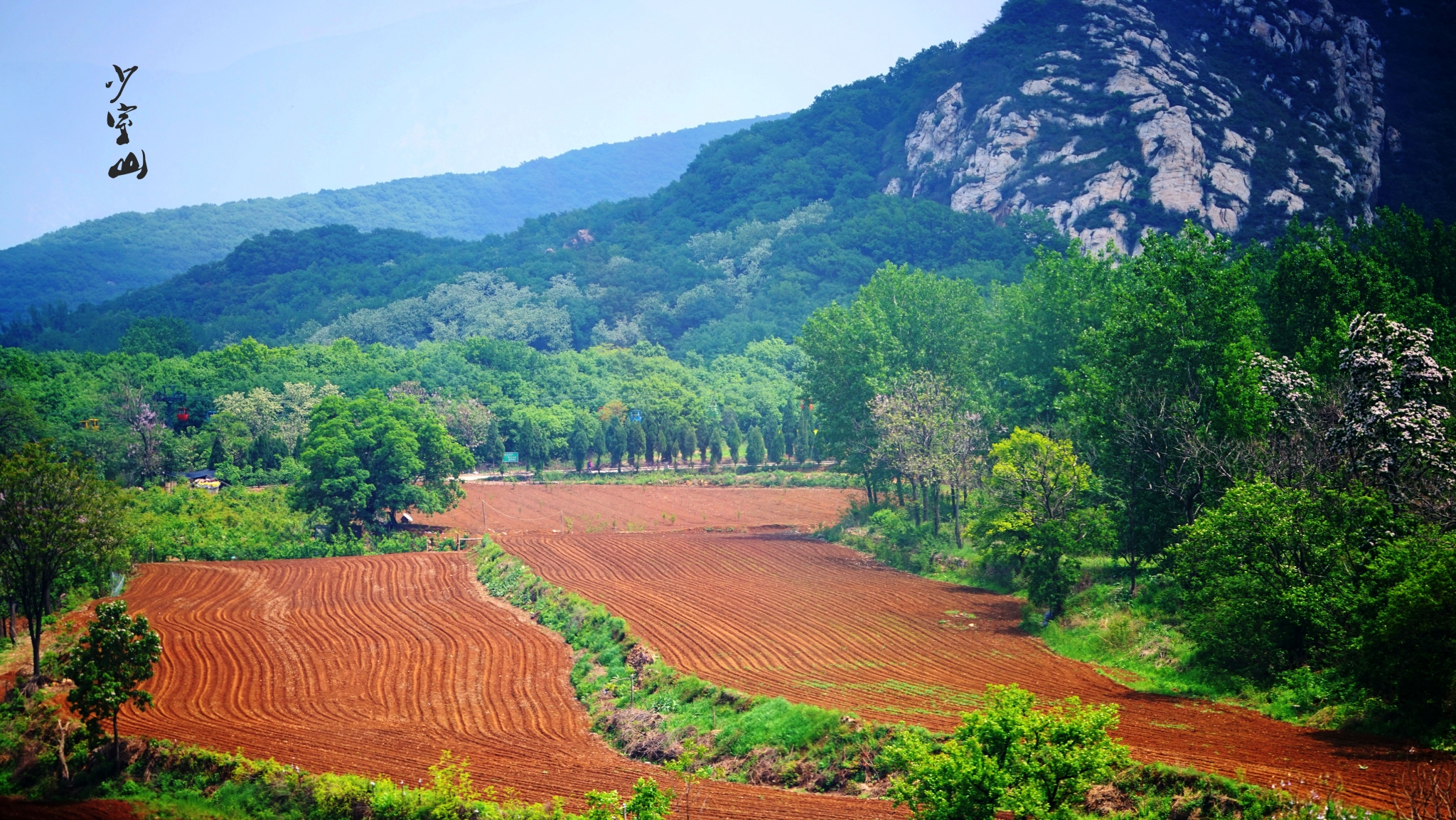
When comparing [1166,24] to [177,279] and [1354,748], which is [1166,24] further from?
[177,279]

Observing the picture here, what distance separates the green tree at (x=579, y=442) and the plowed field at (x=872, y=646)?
4072 cm

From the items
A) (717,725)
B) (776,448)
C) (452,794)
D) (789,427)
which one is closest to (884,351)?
(717,725)

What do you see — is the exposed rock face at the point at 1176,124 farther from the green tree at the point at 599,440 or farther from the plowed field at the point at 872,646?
the plowed field at the point at 872,646

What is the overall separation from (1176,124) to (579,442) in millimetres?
81775

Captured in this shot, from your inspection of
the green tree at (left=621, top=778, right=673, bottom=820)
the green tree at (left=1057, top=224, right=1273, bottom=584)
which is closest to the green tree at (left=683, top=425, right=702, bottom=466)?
the green tree at (left=1057, top=224, right=1273, bottom=584)

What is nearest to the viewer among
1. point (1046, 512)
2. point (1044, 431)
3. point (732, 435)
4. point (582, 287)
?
point (1046, 512)

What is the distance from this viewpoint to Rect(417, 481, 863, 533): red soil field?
205ft

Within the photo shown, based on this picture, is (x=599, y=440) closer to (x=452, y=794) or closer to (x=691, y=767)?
(x=691, y=767)

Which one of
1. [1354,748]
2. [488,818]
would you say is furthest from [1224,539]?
[488,818]

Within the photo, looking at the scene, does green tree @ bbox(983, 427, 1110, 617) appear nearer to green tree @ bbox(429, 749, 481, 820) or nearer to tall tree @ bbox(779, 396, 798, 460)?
green tree @ bbox(429, 749, 481, 820)

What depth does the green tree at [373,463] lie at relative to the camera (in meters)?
54.7

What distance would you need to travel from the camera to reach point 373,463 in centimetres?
5606

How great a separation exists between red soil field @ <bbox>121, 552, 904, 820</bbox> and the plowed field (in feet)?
13.4

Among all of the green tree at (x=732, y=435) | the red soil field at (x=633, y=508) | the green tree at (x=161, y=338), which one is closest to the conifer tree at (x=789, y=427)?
the green tree at (x=732, y=435)
